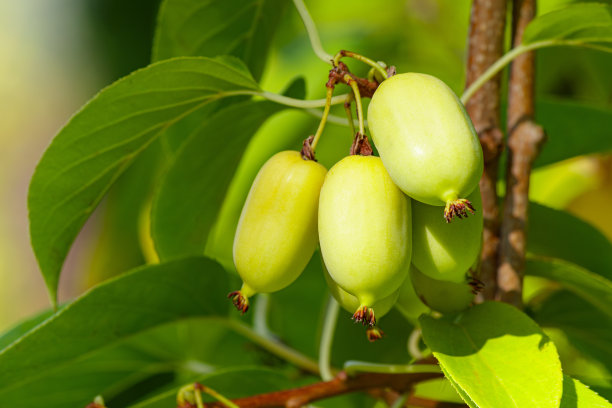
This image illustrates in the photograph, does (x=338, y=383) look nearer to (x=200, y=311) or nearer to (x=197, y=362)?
(x=200, y=311)

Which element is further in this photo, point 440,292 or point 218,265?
point 218,265

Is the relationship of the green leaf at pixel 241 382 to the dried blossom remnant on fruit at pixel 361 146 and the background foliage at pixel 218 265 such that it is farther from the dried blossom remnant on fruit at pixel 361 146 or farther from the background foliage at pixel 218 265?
the dried blossom remnant on fruit at pixel 361 146

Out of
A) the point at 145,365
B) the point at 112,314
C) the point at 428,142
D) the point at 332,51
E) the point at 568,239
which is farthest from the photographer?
the point at 332,51

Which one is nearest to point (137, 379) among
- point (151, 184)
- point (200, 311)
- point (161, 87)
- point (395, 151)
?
point (200, 311)

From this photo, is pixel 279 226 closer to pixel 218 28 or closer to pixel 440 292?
pixel 440 292

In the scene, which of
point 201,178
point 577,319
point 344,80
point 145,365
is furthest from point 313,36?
point 145,365

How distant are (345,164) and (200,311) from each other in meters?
0.37

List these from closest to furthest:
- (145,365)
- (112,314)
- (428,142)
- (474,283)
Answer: (428,142)
(474,283)
(112,314)
(145,365)

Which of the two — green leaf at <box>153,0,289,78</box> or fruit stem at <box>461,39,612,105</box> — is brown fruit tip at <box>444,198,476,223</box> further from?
green leaf at <box>153,0,289,78</box>

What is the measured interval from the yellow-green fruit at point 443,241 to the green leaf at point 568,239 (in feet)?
0.97

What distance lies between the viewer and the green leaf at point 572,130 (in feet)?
3.04

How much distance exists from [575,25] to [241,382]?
47cm

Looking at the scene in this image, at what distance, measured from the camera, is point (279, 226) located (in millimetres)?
568

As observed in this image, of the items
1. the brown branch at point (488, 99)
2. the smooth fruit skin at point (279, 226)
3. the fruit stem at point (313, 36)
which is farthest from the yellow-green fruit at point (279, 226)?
the brown branch at point (488, 99)
